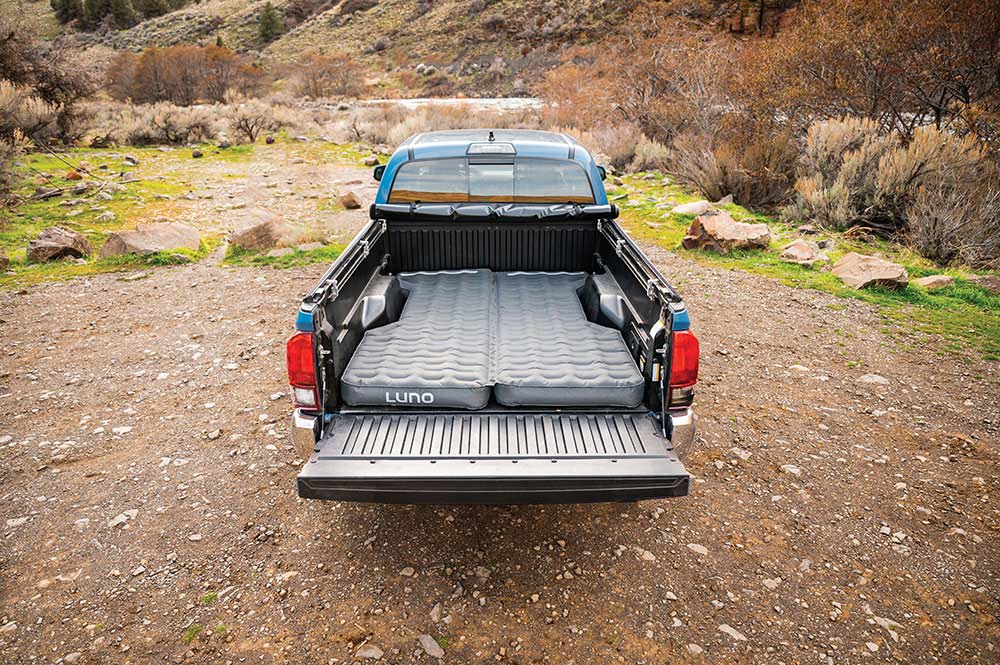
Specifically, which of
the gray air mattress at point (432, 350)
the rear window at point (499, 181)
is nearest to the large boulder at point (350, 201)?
the rear window at point (499, 181)

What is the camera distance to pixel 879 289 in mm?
7066

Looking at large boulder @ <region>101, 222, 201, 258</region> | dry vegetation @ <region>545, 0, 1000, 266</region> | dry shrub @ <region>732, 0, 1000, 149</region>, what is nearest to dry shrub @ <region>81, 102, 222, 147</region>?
large boulder @ <region>101, 222, 201, 258</region>

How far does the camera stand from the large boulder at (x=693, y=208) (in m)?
10.3

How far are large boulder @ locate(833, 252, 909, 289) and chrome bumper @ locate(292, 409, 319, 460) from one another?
6799mm

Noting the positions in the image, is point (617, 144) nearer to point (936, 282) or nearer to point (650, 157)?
point (650, 157)

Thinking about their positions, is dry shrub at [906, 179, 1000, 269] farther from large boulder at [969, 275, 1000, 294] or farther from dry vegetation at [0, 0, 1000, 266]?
large boulder at [969, 275, 1000, 294]

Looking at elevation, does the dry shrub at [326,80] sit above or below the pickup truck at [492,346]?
above

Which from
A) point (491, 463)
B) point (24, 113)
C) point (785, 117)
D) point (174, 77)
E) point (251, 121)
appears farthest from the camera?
point (174, 77)

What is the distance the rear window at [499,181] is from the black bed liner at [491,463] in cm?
245

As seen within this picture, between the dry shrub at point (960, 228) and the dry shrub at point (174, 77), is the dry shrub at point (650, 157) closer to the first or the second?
the dry shrub at point (960, 228)

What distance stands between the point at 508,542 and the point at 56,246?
8.45 m

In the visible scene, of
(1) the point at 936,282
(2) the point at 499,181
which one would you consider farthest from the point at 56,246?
(1) the point at 936,282

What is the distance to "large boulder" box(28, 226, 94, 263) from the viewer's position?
8.27m

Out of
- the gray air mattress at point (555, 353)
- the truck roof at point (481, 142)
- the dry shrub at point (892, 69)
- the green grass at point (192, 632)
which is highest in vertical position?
the dry shrub at point (892, 69)
